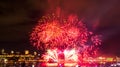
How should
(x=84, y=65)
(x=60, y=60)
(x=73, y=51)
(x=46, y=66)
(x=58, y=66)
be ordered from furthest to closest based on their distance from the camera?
(x=84, y=65) → (x=46, y=66) → (x=58, y=66) → (x=60, y=60) → (x=73, y=51)

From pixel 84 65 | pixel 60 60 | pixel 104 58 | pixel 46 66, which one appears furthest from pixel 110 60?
pixel 60 60

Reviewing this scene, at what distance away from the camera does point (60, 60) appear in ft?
156

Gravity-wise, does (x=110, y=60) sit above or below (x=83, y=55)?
above

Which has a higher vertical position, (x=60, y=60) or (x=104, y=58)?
(x=104, y=58)

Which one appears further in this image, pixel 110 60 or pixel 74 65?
pixel 110 60

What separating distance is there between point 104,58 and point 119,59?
537 centimetres

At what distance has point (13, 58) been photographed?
139m

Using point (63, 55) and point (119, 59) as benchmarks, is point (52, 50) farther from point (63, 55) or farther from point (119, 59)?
point (119, 59)

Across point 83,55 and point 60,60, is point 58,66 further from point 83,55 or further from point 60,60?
point 83,55

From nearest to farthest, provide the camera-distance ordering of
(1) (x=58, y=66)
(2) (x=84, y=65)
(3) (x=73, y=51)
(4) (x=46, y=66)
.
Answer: (3) (x=73, y=51)
(1) (x=58, y=66)
(4) (x=46, y=66)
(2) (x=84, y=65)

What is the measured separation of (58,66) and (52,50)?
A: 9.54 m

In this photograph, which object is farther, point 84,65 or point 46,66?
point 84,65

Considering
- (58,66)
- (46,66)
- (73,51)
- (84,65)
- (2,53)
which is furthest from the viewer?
(2,53)

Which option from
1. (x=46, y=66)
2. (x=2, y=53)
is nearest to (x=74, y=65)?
(x=46, y=66)
